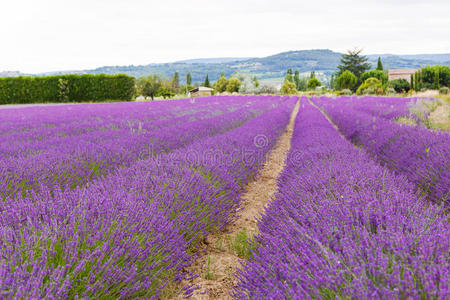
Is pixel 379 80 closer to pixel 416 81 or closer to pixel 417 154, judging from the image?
pixel 416 81

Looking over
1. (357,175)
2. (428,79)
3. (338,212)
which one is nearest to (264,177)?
(357,175)

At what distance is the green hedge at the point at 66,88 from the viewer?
24.5 m

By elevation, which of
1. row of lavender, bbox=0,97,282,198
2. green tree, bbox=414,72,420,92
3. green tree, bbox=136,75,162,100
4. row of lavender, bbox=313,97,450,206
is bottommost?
row of lavender, bbox=313,97,450,206

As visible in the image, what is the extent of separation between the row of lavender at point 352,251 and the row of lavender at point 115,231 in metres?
0.49

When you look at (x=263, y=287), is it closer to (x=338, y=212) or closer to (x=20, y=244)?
(x=338, y=212)

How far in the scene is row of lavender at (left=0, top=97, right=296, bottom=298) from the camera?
3.85ft

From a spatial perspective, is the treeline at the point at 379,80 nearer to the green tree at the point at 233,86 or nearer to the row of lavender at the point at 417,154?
the row of lavender at the point at 417,154

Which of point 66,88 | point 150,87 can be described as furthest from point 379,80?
point 66,88

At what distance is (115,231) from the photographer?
1.47m

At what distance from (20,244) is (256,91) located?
48.4 metres

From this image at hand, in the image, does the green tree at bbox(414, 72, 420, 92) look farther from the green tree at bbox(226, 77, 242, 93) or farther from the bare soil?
the green tree at bbox(226, 77, 242, 93)

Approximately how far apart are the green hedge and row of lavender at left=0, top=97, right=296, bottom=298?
83.2 ft

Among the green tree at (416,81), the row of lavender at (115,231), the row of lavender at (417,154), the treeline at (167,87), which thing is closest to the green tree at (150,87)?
the treeline at (167,87)

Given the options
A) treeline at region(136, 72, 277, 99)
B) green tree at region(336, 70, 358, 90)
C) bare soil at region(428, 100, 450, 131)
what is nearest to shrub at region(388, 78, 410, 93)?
treeline at region(136, 72, 277, 99)
